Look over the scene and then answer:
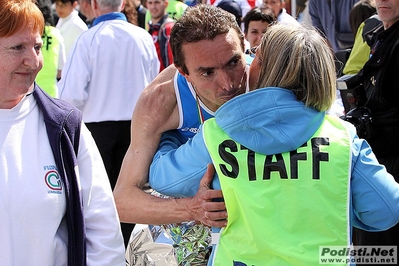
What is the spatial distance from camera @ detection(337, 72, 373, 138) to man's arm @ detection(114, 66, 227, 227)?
1635 millimetres

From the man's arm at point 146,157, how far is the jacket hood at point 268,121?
547mm

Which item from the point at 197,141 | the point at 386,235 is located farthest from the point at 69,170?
the point at 386,235

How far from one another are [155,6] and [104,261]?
6404mm

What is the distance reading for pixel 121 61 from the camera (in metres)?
5.75

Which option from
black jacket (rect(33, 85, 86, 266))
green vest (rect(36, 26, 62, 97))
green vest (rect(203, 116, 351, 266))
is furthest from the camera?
green vest (rect(36, 26, 62, 97))

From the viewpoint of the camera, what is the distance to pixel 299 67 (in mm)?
2283

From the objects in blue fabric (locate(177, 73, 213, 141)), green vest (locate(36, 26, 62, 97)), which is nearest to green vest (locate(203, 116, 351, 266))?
blue fabric (locate(177, 73, 213, 141))

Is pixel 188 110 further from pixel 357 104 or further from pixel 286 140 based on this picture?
pixel 357 104

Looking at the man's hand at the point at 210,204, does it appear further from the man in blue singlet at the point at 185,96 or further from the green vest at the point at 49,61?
the green vest at the point at 49,61

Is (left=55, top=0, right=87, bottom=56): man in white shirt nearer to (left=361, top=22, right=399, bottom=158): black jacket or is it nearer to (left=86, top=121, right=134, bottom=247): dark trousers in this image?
(left=86, top=121, right=134, bottom=247): dark trousers

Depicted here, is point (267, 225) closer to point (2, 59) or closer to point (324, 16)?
point (2, 59)

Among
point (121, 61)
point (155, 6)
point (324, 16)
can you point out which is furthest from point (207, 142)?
point (155, 6)

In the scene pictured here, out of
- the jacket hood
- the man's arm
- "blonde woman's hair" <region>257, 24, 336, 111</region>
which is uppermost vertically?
"blonde woman's hair" <region>257, 24, 336, 111</region>

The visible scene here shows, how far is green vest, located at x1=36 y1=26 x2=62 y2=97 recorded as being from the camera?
6.30 m
